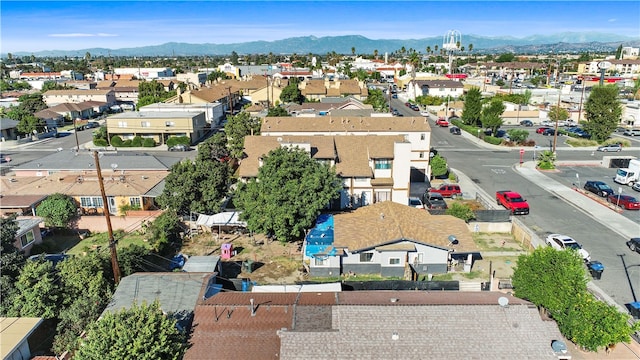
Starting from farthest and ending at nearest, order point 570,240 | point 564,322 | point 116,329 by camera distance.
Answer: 1. point 570,240
2. point 564,322
3. point 116,329

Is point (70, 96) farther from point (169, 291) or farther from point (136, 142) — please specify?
point (169, 291)

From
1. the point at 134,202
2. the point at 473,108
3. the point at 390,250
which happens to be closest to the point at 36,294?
the point at 134,202

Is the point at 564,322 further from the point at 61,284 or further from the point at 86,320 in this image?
the point at 61,284

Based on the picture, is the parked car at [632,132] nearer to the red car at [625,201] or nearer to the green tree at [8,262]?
the red car at [625,201]

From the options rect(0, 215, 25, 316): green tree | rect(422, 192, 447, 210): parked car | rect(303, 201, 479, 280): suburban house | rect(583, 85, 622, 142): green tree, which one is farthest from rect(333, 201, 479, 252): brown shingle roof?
rect(583, 85, 622, 142): green tree

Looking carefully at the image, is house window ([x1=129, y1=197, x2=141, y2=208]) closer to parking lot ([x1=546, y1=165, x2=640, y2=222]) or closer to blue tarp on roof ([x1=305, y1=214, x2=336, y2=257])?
blue tarp on roof ([x1=305, y1=214, x2=336, y2=257])

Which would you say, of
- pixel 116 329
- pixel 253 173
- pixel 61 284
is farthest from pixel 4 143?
pixel 116 329
